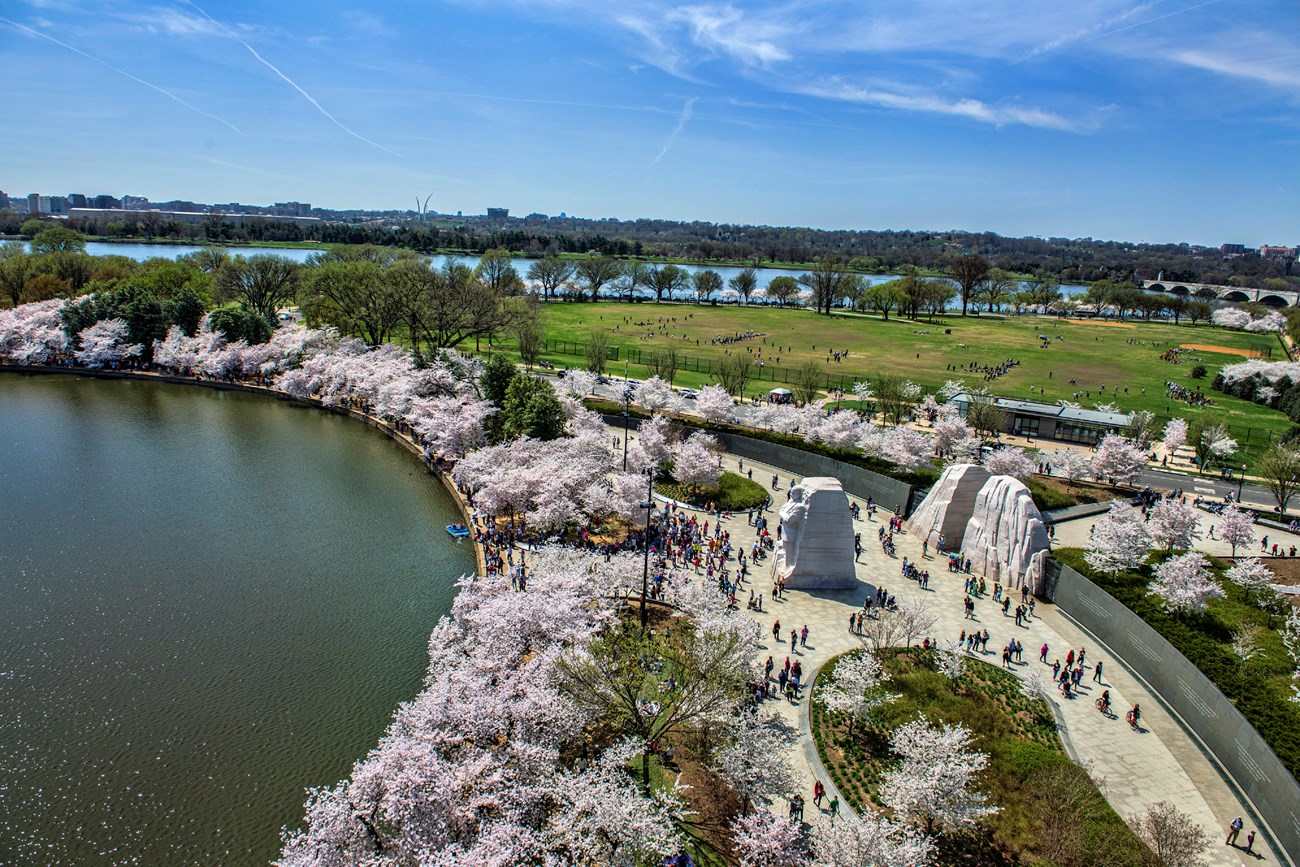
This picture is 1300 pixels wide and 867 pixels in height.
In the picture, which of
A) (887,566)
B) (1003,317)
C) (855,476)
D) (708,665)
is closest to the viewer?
(708,665)

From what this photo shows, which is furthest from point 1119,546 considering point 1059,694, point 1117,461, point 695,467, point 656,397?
point 656,397

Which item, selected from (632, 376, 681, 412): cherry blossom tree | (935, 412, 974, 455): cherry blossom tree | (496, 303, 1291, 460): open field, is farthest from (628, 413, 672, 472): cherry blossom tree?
(496, 303, 1291, 460): open field

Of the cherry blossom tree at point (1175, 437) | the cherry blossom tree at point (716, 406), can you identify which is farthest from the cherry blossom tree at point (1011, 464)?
the cherry blossom tree at point (1175, 437)

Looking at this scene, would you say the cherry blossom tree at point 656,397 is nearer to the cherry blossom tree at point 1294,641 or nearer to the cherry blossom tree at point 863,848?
the cherry blossom tree at point 1294,641

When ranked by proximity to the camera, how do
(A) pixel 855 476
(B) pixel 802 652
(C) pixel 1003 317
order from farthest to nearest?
1. (C) pixel 1003 317
2. (A) pixel 855 476
3. (B) pixel 802 652

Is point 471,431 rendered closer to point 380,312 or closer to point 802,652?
point 802,652

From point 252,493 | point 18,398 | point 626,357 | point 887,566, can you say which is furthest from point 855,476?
point 18,398
